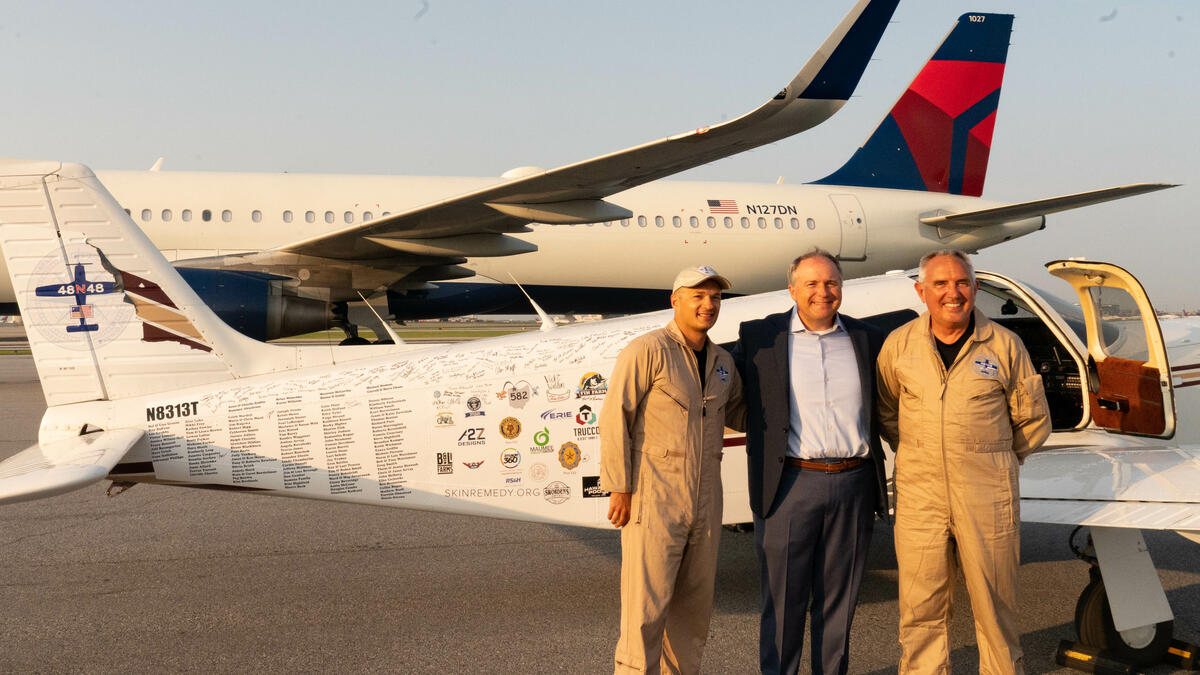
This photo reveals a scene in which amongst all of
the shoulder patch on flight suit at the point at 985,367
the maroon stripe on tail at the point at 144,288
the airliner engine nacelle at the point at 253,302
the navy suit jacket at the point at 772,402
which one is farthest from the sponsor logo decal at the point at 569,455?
the airliner engine nacelle at the point at 253,302

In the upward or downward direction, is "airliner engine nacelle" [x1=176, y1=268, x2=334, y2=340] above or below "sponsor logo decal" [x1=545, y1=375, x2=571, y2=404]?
above

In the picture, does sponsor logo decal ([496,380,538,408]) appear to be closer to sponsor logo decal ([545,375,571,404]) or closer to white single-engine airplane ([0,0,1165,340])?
sponsor logo decal ([545,375,571,404])

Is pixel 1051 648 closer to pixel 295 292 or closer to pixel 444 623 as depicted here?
pixel 444 623

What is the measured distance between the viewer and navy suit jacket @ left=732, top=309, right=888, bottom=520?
335cm

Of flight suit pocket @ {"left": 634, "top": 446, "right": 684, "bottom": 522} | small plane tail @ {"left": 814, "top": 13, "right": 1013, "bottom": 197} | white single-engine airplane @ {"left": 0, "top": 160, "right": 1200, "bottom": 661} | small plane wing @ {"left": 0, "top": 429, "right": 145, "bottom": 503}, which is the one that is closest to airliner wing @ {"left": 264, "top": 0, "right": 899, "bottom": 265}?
white single-engine airplane @ {"left": 0, "top": 160, "right": 1200, "bottom": 661}

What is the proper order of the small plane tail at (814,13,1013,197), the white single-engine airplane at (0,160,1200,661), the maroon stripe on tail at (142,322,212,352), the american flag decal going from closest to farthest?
the white single-engine airplane at (0,160,1200,661) < the maroon stripe on tail at (142,322,212,352) < the american flag decal < the small plane tail at (814,13,1013,197)

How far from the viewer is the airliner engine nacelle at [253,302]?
11492 mm

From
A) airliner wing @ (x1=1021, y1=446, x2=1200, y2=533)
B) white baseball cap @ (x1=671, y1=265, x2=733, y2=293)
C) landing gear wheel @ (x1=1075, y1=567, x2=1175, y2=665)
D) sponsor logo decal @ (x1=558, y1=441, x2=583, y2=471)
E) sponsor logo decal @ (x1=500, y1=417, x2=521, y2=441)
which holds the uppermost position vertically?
white baseball cap @ (x1=671, y1=265, x2=733, y2=293)

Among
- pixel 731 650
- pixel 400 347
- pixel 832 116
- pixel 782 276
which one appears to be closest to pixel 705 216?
pixel 782 276

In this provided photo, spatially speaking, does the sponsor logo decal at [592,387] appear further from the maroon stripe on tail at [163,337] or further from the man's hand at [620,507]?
the maroon stripe on tail at [163,337]

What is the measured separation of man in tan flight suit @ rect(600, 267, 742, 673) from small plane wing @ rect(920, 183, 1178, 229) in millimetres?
10138

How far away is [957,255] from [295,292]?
35.1 ft

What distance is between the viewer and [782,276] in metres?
16.5

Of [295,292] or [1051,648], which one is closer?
[1051,648]
